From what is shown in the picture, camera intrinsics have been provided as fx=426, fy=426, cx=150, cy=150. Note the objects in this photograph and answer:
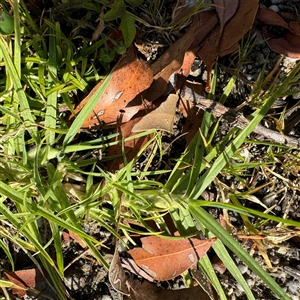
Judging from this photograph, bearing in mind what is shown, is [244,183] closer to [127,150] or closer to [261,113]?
[261,113]

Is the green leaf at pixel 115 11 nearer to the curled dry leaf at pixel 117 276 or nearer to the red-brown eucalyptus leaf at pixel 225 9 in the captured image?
the red-brown eucalyptus leaf at pixel 225 9

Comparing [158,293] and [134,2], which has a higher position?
[134,2]

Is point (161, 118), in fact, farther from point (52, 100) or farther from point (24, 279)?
point (24, 279)

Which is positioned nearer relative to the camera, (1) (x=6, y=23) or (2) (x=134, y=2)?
(1) (x=6, y=23)

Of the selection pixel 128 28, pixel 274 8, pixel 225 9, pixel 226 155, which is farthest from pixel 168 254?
pixel 274 8

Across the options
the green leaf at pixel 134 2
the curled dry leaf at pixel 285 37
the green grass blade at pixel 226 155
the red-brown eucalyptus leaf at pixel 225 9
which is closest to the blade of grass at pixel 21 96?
the green leaf at pixel 134 2

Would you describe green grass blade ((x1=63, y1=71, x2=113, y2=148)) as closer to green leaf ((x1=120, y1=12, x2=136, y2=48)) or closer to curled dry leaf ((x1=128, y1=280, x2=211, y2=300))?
green leaf ((x1=120, y1=12, x2=136, y2=48))

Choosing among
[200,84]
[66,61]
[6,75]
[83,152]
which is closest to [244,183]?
[200,84]
